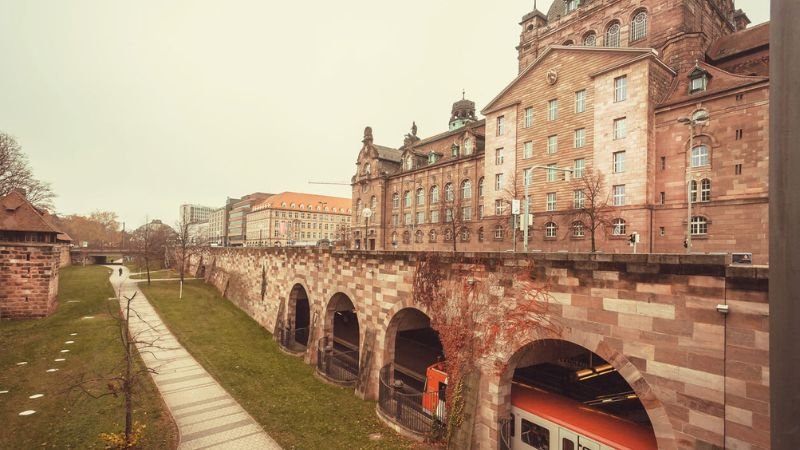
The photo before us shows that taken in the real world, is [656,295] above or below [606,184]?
below

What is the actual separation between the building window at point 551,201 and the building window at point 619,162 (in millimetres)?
5709

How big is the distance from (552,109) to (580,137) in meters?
4.20

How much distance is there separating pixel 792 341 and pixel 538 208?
125 ft

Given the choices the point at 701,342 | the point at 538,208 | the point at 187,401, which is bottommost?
the point at 187,401

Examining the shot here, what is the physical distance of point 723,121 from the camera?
2845 cm

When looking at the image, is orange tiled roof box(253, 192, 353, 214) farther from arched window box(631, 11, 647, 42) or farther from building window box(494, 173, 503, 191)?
arched window box(631, 11, 647, 42)

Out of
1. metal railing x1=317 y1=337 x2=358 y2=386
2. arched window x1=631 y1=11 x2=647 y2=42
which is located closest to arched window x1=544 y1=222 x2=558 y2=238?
arched window x1=631 y1=11 x2=647 y2=42

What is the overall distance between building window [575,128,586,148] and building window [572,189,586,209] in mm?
4234

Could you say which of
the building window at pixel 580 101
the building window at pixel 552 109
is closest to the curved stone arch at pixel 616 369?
the building window at pixel 580 101

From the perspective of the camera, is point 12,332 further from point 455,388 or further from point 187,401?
point 455,388

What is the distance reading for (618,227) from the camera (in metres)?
32.2

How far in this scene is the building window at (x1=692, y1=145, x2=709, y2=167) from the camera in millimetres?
29188

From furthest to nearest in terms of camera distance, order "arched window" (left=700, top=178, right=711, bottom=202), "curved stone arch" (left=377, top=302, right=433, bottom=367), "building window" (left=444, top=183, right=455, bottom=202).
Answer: "building window" (left=444, top=183, right=455, bottom=202) < "arched window" (left=700, top=178, right=711, bottom=202) < "curved stone arch" (left=377, top=302, right=433, bottom=367)

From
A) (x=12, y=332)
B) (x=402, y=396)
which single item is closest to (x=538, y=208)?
(x=402, y=396)
